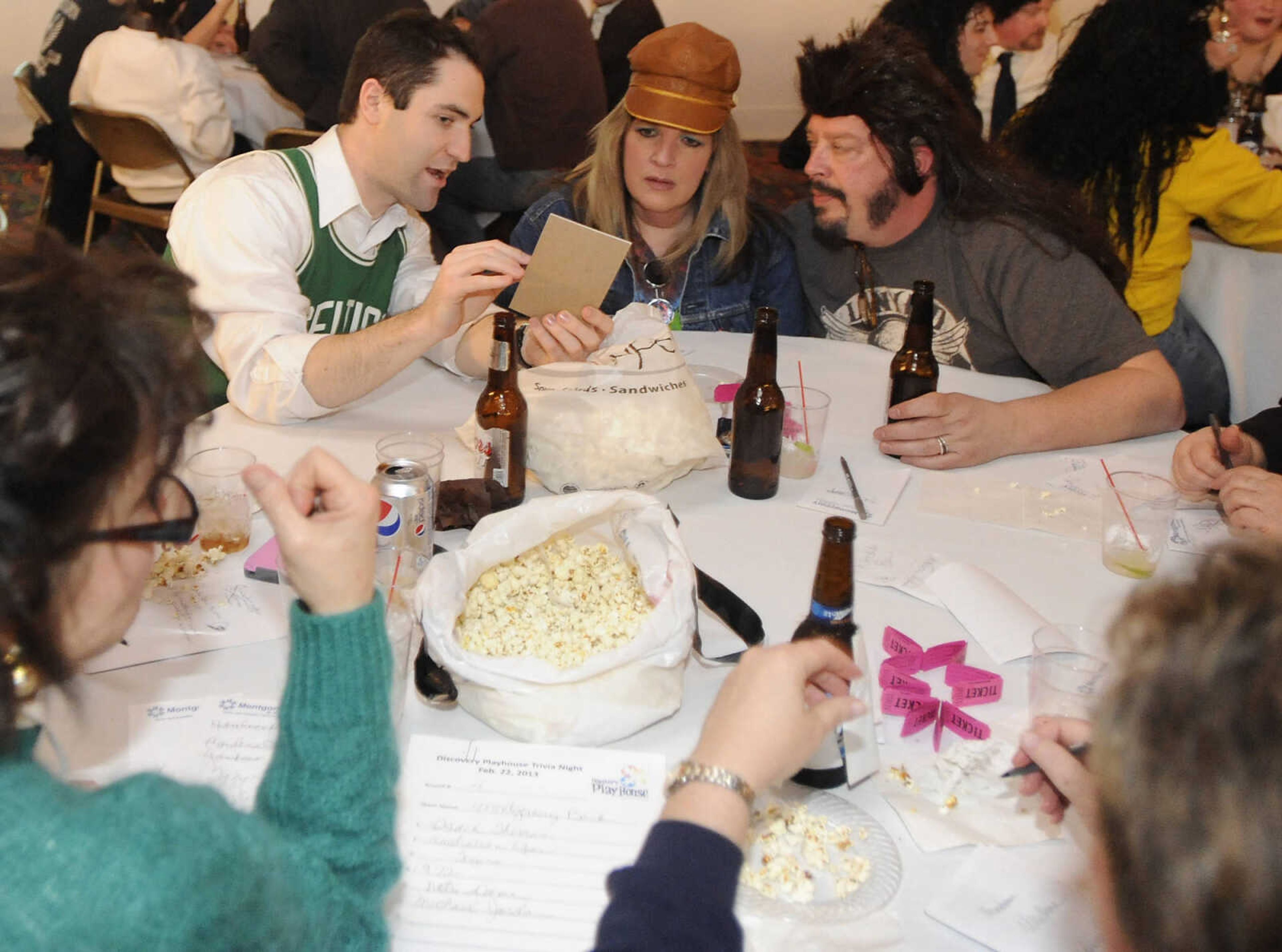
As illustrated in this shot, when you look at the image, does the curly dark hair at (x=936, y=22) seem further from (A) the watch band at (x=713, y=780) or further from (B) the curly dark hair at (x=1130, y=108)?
(A) the watch band at (x=713, y=780)

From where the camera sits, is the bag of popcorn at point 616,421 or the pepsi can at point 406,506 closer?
the pepsi can at point 406,506

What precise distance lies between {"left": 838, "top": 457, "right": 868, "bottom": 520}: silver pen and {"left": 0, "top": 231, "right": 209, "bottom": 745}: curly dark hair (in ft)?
3.80

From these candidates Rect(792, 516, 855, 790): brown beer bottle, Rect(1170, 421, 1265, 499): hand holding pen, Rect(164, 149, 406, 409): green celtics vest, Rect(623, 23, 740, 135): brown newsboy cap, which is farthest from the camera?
Rect(623, 23, 740, 135): brown newsboy cap

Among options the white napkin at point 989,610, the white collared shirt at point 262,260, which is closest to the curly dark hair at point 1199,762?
the white napkin at point 989,610

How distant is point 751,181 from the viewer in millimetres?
6121

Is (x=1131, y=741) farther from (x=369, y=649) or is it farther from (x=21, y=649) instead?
(x=21, y=649)

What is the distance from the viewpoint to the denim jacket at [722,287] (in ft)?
9.03

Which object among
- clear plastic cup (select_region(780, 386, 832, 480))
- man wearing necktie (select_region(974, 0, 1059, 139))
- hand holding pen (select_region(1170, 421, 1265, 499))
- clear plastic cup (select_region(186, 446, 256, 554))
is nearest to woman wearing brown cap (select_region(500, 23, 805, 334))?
clear plastic cup (select_region(780, 386, 832, 480))

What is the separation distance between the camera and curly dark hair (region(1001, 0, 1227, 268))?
2.87 metres

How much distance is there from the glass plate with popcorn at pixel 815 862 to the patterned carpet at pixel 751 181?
16.4 feet

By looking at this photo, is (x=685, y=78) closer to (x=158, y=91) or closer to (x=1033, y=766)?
(x=1033, y=766)

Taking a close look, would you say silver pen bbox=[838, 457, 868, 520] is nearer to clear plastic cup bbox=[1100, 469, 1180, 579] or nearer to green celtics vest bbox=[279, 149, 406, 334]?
clear plastic cup bbox=[1100, 469, 1180, 579]

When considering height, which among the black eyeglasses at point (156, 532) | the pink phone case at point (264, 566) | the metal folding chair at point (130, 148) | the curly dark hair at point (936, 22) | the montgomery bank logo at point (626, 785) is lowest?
the metal folding chair at point (130, 148)

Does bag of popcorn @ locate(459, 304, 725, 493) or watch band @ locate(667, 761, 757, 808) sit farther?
bag of popcorn @ locate(459, 304, 725, 493)
